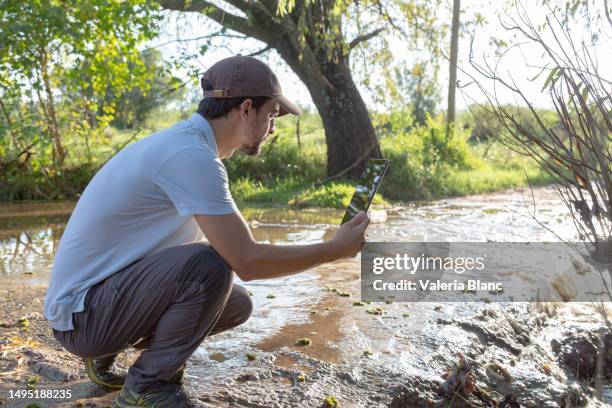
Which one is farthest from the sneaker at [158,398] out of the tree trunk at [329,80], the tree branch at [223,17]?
the tree trunk at [329,80]

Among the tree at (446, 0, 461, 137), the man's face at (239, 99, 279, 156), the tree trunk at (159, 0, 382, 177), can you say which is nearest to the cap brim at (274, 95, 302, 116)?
the man's face at (239, 99, 279, 156)

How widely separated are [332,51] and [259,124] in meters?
8.41

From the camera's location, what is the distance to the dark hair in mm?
2439

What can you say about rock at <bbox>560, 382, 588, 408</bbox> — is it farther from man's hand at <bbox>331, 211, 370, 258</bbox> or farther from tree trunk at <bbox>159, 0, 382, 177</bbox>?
tree trunk at <bbox>159, 0, 382, 177</bbox>

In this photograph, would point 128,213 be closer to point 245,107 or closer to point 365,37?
point 245,107

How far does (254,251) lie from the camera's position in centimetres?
228

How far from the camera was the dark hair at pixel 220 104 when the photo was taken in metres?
2.44

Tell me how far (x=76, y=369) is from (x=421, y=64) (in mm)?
9371

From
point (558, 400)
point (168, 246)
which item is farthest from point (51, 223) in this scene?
point (558, 400)

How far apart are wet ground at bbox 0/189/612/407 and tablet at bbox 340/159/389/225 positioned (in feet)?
2.44

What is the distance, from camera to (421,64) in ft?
36.7

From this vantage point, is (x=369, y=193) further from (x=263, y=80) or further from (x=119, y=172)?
(x=119, y=172)

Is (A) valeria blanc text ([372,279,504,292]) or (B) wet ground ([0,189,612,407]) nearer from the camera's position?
(B) wet ground ([0,189,612,407])

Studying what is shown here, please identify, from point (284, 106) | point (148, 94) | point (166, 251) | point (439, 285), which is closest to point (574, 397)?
point (439, 285)
